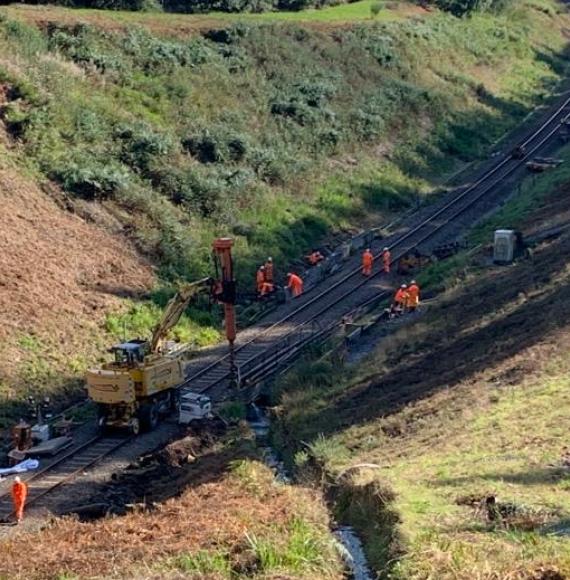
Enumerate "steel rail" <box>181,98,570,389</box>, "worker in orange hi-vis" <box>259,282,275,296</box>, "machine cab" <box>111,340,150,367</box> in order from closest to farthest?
"machine cab" <box>111,340,150,367</box>, "steel rail" <box>181,98,570,389</box>, "worker in orange hi-vis" <box>259,282,275,296</box>

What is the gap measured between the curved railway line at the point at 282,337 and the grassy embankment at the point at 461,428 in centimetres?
267

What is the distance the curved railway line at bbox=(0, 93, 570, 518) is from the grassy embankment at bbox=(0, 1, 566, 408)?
7.02 ft

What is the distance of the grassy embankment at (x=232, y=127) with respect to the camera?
4353cm

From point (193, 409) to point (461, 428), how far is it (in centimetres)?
863

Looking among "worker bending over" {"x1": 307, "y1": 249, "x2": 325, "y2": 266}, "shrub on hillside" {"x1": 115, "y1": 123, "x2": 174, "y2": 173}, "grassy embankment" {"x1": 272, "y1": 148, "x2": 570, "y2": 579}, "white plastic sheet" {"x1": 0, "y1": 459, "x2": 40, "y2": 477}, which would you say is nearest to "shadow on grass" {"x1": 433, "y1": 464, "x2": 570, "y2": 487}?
"grassy embankment" {"x1": 272, "y1": 148, "x2": 570, "y2": 579}

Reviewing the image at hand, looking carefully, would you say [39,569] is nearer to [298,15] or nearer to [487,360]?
[487,360]

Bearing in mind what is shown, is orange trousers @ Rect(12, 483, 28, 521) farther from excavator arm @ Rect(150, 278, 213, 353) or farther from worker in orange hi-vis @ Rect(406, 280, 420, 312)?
worker in orange hi-vis @ Rect(406, 280, 420, 312)

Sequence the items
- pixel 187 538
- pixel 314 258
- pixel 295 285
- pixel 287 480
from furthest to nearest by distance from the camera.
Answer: pixel 314 258 < pixel 295 285 < pixel 287 480 < pixel 187 538

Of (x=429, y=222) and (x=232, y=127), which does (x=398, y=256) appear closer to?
(x=429, y=222)

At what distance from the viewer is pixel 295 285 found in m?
43.6

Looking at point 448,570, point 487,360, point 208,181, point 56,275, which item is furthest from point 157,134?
point 448,570

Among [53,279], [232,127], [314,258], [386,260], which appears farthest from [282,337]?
[232,127]

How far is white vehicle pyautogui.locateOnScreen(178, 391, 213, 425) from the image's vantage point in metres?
31.6

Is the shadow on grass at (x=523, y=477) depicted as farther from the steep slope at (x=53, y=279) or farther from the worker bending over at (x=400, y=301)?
the worker bending over at (x=400, y=301)
